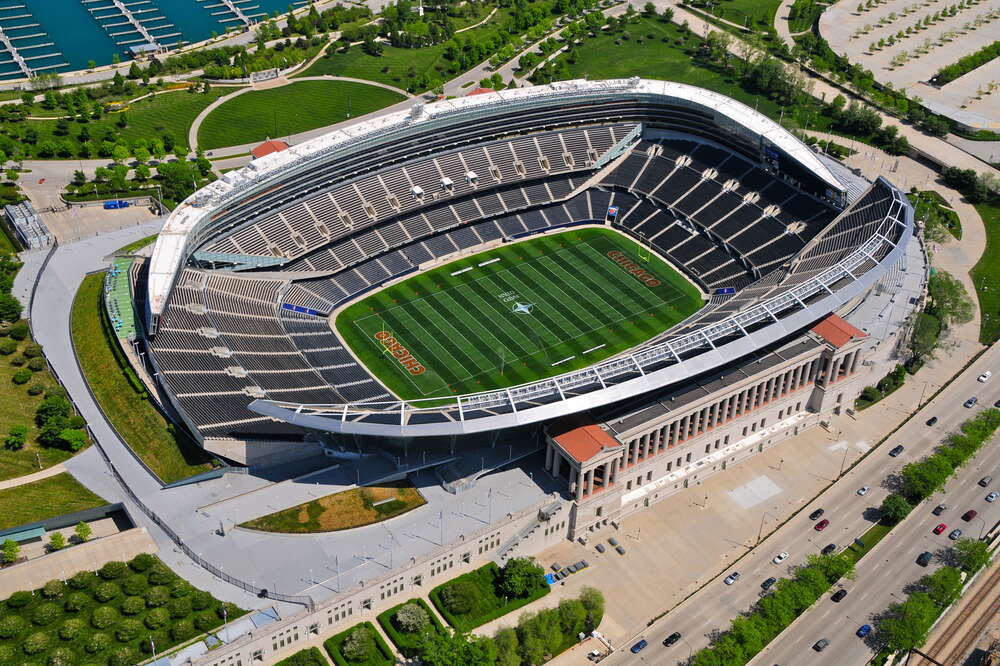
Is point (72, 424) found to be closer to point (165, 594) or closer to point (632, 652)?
point (165, 594)

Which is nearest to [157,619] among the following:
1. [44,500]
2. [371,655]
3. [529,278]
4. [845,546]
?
[371,655]

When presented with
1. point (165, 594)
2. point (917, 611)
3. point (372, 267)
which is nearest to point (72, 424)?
point (165, 594)

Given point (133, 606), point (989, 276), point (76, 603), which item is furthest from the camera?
point (989, 276)

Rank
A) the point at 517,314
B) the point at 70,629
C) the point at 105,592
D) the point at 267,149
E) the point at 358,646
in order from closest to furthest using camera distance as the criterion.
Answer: the point at 70,629 < the point at 358,646 < the point at 105,592 < the point at 517,314 < the point at 267,149

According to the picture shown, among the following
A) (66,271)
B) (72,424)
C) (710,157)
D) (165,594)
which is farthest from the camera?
(710,157)

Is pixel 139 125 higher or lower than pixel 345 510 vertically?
higher

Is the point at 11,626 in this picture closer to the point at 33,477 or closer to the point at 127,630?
the point at 127,630

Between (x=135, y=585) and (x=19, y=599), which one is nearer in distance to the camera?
(x=19, y=599)
